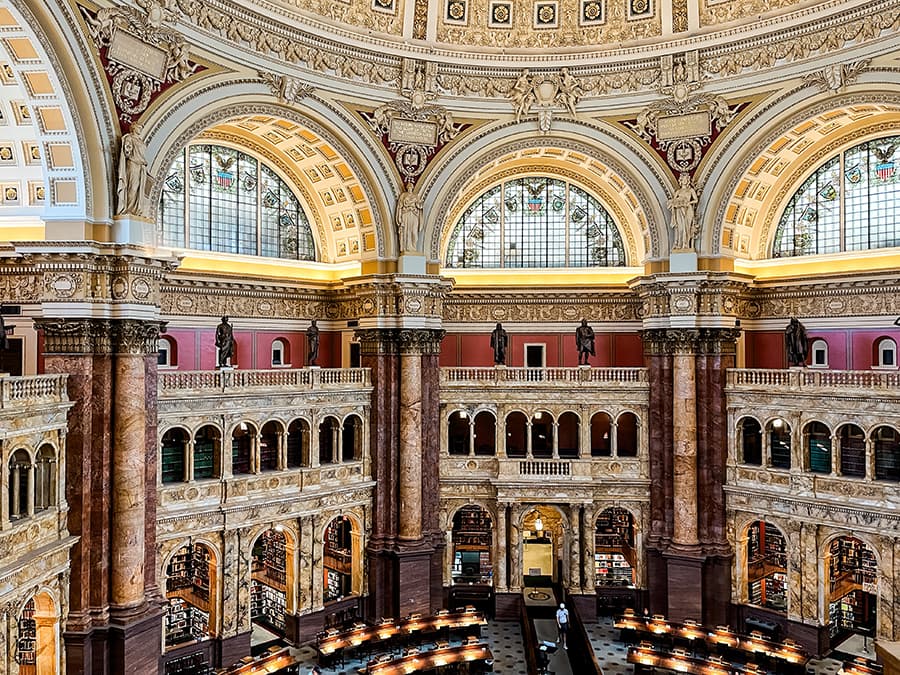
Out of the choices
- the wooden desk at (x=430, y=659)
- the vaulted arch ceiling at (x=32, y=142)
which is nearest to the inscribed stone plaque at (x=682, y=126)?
the wooden desk at (x=430, y=659)

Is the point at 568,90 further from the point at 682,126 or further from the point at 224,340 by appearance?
the point at 224,340

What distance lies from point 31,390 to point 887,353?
30.1 metres

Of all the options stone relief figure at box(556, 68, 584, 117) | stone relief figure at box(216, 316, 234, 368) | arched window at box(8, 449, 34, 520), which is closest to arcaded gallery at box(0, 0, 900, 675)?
stone relief figure at box(556, 68, 584, 117)

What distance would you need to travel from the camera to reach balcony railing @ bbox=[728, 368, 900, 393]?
25.3 m

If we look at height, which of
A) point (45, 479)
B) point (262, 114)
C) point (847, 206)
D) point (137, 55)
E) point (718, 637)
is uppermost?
point (137, 55)

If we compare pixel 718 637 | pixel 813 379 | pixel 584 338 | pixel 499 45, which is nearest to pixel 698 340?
pixel 813 379

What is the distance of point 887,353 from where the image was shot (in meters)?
→ 28.2

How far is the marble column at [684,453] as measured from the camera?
2891 cm

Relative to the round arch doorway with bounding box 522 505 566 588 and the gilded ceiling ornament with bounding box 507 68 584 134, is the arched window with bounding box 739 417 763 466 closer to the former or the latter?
the round arch doorway with bounding box 522 505 566 588

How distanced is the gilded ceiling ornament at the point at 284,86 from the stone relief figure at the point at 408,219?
5.71m

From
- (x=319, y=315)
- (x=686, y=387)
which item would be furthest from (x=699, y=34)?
(x=319, y=315)

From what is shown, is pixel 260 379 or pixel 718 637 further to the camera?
pixel 260 379

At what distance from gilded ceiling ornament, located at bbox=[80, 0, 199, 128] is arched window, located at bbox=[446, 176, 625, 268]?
51.8 ft

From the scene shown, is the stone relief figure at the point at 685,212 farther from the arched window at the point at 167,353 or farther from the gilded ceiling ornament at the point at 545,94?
the arched window at the point at 167,353
